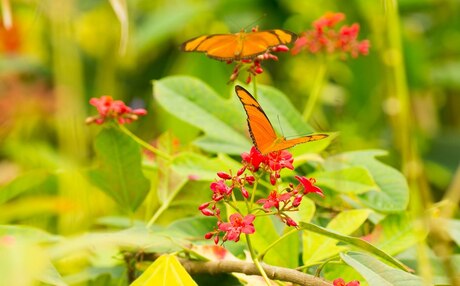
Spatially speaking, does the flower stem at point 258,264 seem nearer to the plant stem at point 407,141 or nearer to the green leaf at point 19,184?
the plant stem at point 407,141

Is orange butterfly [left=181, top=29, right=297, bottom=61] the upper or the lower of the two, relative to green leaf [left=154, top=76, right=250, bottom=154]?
upper

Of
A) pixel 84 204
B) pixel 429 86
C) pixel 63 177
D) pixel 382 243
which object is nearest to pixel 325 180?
pixel 382 243

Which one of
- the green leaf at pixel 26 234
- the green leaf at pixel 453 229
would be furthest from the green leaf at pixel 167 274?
the green leaf at pixel 453 229

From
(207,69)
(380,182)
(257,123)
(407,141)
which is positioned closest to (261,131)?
(257,123)

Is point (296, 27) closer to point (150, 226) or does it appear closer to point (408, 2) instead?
point (408, 2)

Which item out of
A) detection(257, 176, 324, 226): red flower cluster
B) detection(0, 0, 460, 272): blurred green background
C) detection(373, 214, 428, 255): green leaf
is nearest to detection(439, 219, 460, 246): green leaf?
detection(373, 214, 428, 255): green leaf

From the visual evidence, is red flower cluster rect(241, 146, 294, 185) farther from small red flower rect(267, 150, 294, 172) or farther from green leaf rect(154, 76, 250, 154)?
green leaf rect(154, 76, 250, 154)

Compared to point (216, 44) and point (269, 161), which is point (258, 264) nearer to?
point (269, 161)
